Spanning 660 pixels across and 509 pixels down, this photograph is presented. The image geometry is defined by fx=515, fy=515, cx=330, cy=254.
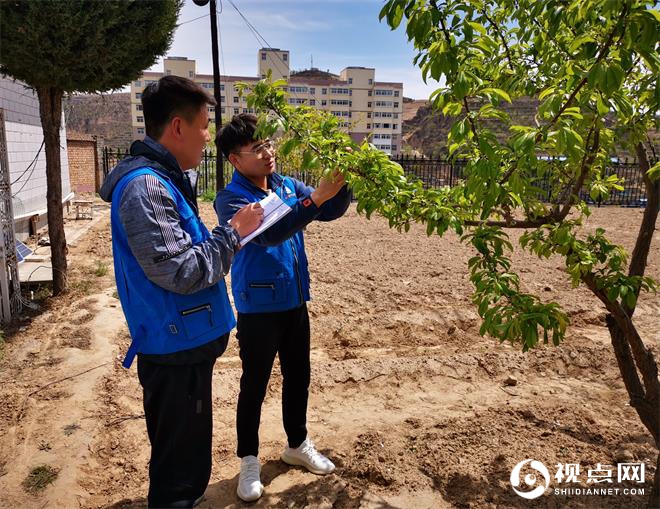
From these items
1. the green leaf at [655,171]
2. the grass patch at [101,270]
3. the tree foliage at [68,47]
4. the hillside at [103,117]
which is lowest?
the grass patch at [101,270]

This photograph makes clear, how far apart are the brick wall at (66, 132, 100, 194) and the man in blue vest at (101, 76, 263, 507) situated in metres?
16.2

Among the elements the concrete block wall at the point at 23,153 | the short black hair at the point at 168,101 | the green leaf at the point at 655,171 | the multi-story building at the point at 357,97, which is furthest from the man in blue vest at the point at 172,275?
the multi-story building at the point at 357,97

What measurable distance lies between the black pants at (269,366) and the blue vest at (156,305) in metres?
0.71

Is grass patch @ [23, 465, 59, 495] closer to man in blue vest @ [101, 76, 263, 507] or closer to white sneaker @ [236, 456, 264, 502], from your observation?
white sneaker @ [236, 456, 264, 502]

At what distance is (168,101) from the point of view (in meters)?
1.87

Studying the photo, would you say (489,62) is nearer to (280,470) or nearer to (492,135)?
(492,135)

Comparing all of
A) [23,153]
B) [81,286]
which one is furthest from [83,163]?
[81,286]

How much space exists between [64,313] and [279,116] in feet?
14.6

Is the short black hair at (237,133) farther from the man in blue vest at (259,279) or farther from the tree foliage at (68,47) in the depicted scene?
the tree foliage at (68,47)

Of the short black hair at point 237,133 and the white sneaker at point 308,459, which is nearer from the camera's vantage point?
the short black hair at point 237,133

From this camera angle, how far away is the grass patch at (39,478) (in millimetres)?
2789

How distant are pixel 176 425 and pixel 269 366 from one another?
802 millimetres

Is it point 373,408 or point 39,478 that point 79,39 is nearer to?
point 39,478

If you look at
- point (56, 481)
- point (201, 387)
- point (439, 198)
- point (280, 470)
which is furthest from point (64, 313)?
point (439, 198)
